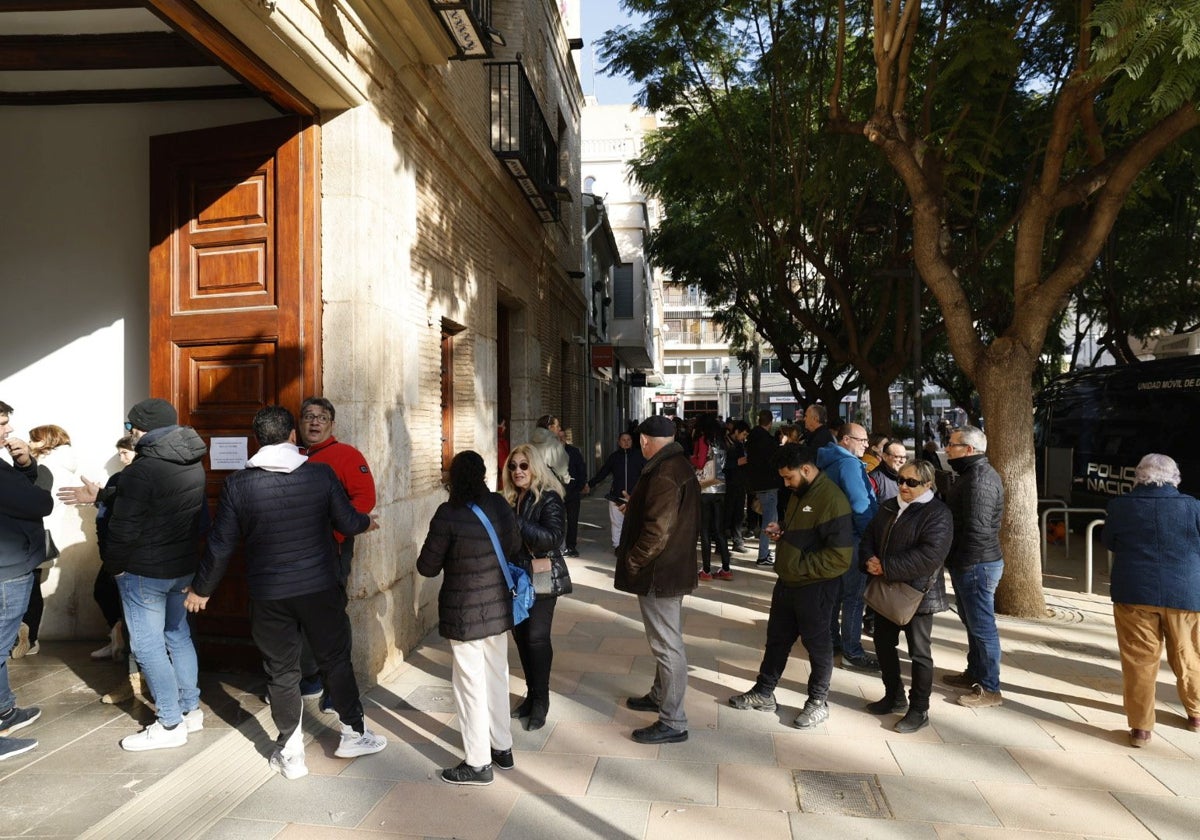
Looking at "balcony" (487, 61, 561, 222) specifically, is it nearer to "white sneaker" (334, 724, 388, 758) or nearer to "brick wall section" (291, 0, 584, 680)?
"brick wall section" (291, 0, 584, 680)

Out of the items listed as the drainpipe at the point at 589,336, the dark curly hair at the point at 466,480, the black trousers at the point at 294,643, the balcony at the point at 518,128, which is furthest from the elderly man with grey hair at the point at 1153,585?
the drainpipe at the point at 589,336

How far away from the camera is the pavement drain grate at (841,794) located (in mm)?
3729


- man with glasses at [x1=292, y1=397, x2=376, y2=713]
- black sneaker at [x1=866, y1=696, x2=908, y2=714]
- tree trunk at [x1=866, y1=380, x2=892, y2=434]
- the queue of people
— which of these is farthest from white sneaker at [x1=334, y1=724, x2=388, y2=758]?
tree trunk at [x1=866, y1=380, x2=892, y2=434]

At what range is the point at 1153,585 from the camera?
14.6 feet

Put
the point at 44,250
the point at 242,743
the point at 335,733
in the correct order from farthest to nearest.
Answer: the point at 44,250 → the point at 335,733 → the point at 242,743

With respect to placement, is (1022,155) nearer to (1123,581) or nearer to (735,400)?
(1123,581)

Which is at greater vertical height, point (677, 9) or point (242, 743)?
point (677, 9)

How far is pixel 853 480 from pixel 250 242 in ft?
14.9

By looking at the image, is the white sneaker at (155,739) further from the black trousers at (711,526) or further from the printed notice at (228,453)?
the black trousers at (711,526)

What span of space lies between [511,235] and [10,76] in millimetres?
5201

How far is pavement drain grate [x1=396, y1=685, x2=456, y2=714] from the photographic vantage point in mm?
4996

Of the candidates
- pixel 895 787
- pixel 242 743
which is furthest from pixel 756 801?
pixel 242 743

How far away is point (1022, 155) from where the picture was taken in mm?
11188

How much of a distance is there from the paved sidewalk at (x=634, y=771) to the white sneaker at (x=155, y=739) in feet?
0.17
